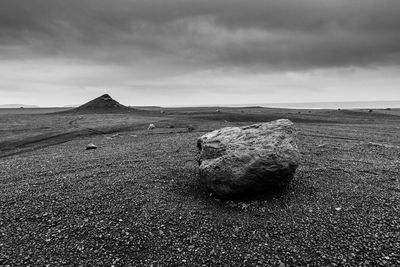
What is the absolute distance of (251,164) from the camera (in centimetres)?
827

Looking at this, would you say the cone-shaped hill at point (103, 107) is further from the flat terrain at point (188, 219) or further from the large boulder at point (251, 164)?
the large boulder at point (251, 164)

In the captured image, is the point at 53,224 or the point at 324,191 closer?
the point at 53,224

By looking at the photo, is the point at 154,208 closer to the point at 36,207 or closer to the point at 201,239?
the point at 201,239

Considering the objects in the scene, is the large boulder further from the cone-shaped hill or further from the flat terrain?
the cone-shaped hill

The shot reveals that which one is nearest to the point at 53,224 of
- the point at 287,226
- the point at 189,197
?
the point at 189,197

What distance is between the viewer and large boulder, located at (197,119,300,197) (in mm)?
8281

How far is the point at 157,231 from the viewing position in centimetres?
714

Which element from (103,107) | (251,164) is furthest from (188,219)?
(103,107)

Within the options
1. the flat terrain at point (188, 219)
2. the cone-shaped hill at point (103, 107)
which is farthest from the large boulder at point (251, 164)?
the cone-shaped hill at point (103, 107)

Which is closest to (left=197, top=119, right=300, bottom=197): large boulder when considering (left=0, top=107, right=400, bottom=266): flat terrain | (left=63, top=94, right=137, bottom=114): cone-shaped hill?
(left=0, top=107, right=400, bottom=266): flat terrain

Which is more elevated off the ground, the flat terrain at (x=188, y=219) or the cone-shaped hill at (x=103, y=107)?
the cone-shaped hill at (x=103, y=107)

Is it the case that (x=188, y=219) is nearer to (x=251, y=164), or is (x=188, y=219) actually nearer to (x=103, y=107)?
(x=251, y=164)

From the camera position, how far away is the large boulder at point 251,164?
8.28m

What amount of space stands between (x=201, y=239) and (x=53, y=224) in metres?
4.12
